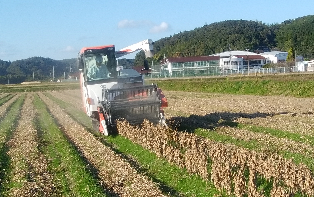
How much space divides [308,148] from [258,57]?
323ft

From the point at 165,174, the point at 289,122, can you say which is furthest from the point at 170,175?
the point at 289,122

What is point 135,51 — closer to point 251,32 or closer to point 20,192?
point 20,192

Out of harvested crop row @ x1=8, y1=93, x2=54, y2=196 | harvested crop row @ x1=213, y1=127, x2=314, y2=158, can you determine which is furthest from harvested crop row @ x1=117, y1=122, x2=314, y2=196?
harvested crop row @ x1=8, y1=93, x2=54, y2=196

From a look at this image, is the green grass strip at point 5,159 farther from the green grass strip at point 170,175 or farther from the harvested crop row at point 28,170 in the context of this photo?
the green grass strip at point 170,175

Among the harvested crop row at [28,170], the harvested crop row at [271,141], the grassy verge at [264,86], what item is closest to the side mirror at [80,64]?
the harvested crop row at [28,170]

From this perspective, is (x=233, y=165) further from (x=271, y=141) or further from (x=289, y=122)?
(x=289, y=122)

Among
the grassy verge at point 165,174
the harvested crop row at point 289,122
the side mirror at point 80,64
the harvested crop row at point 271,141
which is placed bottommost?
the grassy verge at point 165,174

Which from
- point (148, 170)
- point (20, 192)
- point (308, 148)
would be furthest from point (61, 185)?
point (308, 148)

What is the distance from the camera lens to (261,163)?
33.3 feet

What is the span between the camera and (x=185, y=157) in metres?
11.4

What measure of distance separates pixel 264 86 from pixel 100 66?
25.9 meters

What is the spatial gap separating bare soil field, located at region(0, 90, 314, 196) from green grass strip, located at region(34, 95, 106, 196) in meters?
0.03

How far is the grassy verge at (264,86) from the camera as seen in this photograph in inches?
1468

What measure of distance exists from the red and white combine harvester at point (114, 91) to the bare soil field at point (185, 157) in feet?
2.57
